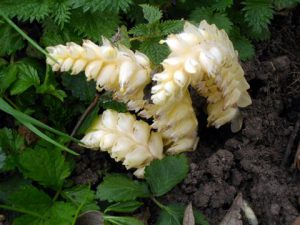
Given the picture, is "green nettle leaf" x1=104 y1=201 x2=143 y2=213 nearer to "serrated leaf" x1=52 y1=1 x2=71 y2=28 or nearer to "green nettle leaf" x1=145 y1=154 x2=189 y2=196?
"green nettle leaf" x1=145 y1=154 x2=189 y2=196

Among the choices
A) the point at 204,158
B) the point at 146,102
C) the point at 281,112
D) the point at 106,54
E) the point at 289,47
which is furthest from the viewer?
the point at 289,47

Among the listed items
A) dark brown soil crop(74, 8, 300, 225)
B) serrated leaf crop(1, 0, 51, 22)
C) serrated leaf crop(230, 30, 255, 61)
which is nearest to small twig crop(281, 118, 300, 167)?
dark brown soil crop(74, 8, 300, 225)

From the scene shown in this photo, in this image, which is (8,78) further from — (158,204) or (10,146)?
(158,204)

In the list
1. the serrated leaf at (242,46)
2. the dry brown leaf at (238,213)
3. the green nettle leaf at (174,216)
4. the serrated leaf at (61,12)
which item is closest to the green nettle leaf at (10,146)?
the serrated leaf at (61,12)

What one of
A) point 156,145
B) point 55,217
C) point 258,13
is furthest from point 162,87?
point 258,13

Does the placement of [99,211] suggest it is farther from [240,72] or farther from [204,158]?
[240,72]

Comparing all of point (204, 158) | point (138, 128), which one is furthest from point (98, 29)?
point (204, 158)
